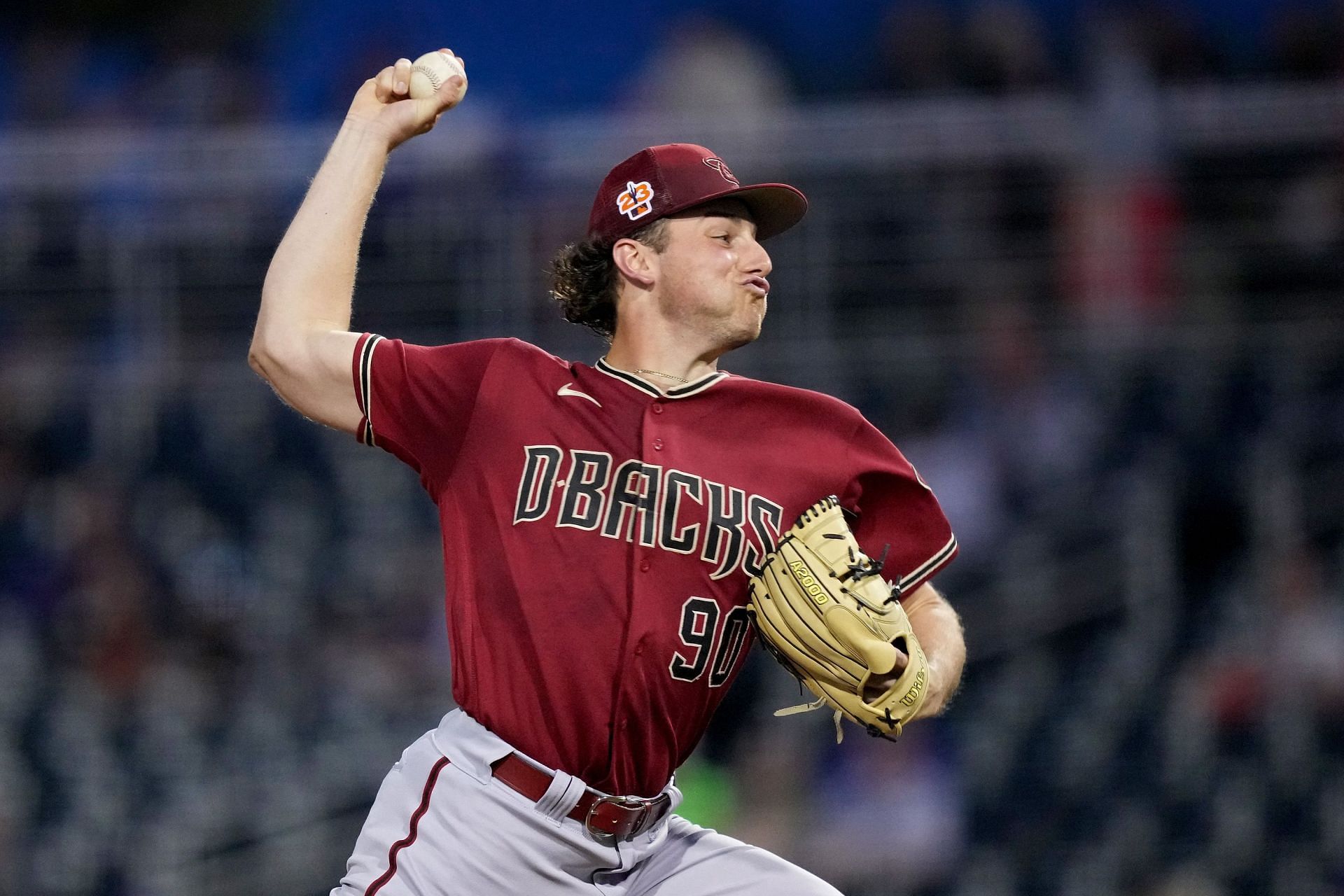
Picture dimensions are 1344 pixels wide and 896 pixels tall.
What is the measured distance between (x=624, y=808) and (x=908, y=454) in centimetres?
403

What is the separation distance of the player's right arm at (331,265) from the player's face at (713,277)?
1.70 feet

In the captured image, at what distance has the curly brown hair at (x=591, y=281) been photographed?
142 inches

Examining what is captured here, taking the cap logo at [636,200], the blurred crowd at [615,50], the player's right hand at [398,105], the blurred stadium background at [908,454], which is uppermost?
the blurred crowd at [615,50]

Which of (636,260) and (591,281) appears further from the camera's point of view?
(591,281)

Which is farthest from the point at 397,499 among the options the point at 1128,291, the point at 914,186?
the point at 1128,291

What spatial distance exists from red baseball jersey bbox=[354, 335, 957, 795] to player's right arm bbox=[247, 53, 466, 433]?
0.21 feet

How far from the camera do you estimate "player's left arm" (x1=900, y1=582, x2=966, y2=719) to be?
10.5ft

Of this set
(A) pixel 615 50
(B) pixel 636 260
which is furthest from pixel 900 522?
(A) pixel 615 50

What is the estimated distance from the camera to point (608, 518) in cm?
317

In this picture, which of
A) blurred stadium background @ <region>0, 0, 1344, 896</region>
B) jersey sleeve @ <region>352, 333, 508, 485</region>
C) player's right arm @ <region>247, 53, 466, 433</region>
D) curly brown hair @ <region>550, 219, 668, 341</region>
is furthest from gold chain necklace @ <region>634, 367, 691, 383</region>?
blurred stadium background @ <region>0, 0, 1344, 896</region>

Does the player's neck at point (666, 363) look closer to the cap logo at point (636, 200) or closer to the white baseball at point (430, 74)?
the cap logo at point (636, 200)

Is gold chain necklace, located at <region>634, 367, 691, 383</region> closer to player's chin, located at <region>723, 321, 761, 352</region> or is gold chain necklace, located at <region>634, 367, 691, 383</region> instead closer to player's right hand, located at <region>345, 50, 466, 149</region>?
player's chin, located at <region>723, 321, 761, 352</region>

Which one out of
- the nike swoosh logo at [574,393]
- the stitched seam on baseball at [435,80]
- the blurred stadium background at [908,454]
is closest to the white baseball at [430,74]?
the stitched seam on baseball at [435,80]

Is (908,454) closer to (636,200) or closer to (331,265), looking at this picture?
(636,200)
